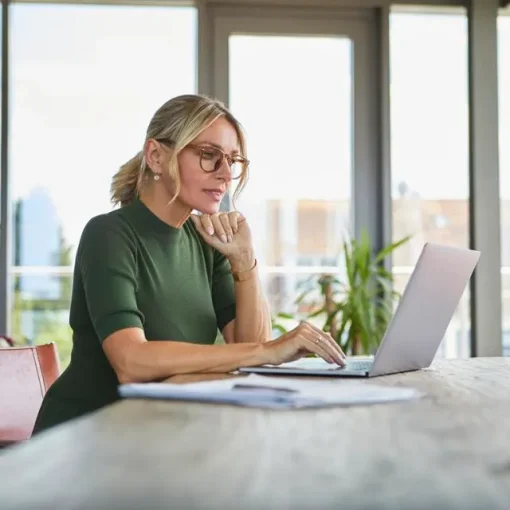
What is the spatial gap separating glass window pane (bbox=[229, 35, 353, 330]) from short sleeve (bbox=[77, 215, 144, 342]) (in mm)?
3115

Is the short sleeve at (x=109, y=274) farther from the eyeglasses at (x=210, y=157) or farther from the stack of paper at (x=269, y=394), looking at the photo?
the stack of paper at (x=269, y=394)

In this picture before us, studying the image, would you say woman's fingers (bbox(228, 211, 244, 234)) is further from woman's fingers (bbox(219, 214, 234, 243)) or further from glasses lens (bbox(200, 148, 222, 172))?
glasses lens (bbox(200, 148, 222, 172))

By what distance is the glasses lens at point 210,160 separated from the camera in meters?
2.05

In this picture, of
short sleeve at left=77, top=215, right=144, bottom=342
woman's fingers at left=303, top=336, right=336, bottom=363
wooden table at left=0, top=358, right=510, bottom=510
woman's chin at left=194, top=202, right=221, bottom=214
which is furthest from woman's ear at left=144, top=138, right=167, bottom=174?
wooden table at left=0, top=358, right=510, bottom=510

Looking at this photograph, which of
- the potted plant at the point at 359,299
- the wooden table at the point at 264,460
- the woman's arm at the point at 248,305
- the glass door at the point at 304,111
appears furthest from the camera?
the glass door at the point at 304,111

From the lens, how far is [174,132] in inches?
80.5

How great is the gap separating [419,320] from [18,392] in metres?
1.13

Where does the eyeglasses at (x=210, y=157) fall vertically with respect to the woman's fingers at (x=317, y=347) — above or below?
above

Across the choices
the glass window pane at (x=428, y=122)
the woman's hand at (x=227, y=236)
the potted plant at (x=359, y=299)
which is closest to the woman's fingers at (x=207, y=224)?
the woman's hand at (x=227, y=236)

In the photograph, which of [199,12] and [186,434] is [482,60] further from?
[186,434]

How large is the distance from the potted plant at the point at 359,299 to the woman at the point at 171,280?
2280mm


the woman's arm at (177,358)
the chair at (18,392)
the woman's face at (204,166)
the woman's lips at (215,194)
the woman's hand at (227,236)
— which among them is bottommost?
the chair at (18,392)

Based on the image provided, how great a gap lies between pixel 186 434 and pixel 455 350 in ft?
16.7

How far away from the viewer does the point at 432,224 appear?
16.7 feet
